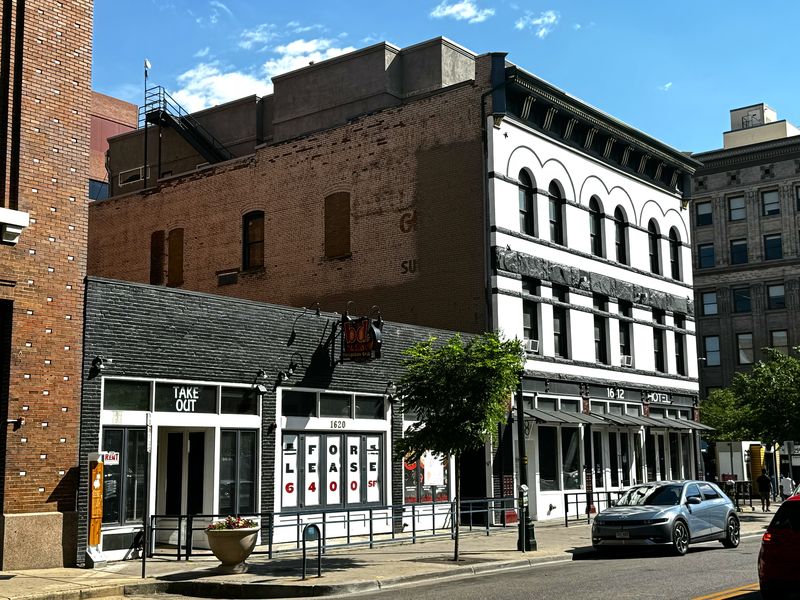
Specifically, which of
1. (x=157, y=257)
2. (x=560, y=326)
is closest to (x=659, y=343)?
(x=560, y=326)

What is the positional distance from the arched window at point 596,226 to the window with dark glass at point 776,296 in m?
37.7

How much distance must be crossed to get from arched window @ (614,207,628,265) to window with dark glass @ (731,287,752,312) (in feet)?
120

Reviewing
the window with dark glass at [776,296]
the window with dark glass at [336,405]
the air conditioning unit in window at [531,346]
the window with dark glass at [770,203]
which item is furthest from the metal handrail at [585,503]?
the window with dark glass at [770,203]

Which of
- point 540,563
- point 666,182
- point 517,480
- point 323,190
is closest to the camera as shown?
point 540,563

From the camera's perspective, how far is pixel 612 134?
116 feet

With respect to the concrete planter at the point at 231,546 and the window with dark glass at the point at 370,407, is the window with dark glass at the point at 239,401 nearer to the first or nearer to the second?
the window with dark glass at the point at 370,407

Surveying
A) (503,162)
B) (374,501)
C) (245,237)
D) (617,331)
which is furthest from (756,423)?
(245,237)

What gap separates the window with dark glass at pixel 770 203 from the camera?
6744cm

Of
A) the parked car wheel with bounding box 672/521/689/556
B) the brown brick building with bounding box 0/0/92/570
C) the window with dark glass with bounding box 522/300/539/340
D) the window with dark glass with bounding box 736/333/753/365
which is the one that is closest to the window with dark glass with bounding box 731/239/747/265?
the window with dark glass with bounding box 736/333/753/365

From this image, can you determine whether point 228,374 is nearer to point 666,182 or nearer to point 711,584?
point 711,584

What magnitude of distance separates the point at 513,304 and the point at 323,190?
8.02m

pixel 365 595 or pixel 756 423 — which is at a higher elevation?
pixel 756 423

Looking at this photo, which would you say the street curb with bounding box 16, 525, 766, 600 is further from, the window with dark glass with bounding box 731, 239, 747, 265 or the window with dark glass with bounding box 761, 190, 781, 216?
the window with dark glass with bounding box 731, 239, 747, 265

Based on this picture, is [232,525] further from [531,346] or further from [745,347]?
[745,347]
